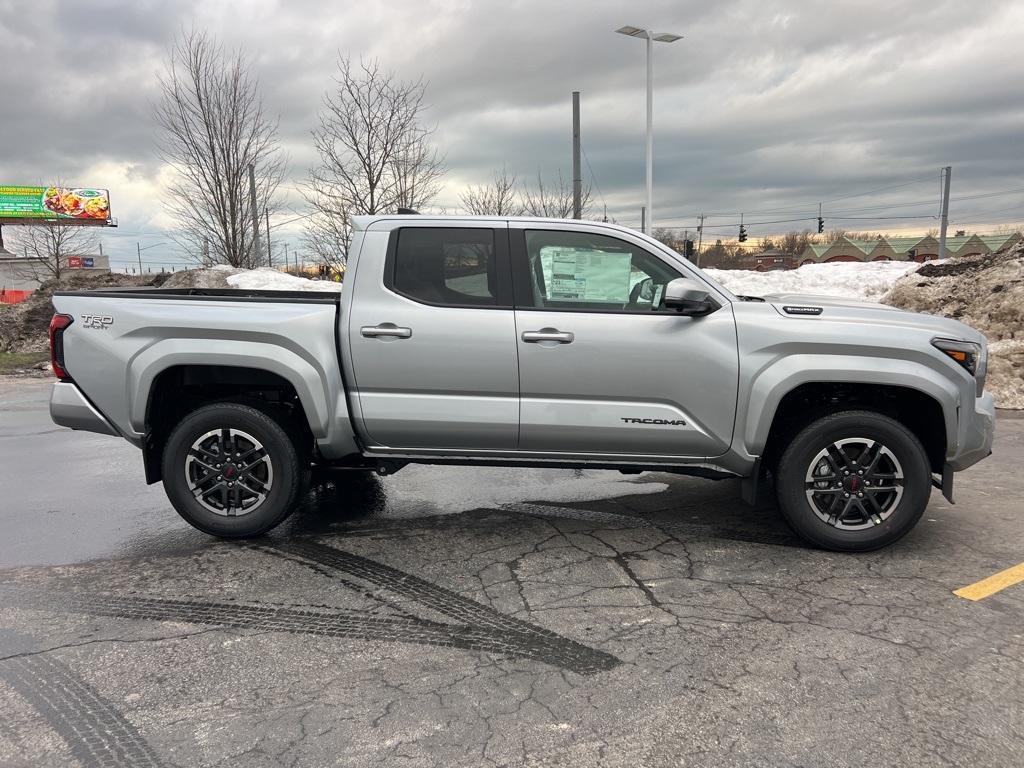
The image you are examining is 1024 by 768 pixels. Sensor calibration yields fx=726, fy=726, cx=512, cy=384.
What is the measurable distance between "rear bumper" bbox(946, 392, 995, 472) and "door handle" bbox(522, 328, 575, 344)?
225 cm

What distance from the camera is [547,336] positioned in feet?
13.6

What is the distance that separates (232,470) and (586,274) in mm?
2449

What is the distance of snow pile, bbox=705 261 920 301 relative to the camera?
555 inches

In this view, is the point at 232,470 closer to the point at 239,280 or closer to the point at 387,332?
the point at 387,332

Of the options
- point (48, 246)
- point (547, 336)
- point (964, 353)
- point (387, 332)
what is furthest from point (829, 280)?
point (48, 246)

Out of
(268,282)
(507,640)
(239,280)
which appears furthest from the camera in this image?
(268,282)

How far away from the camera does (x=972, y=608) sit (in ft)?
11.5

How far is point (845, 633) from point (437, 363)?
98.1 inches

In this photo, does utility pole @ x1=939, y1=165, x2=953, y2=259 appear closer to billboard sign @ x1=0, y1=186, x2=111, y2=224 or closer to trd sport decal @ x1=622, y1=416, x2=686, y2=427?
trd sport decal @ x1=622, y1=416, x2=686, y2=427

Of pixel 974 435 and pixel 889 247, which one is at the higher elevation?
pixel 889 247

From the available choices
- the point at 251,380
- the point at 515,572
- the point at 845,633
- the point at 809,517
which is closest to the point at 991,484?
the point at 809,517

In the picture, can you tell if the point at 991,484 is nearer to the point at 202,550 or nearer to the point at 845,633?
the point at 845,633

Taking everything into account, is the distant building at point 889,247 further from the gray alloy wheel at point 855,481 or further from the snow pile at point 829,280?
the gray alloy wheel at point 855,481

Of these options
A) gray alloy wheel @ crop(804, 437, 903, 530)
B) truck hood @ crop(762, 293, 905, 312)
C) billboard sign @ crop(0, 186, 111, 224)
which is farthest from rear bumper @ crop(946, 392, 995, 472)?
billboard sign @ crop(0, 186, 111, 224)
